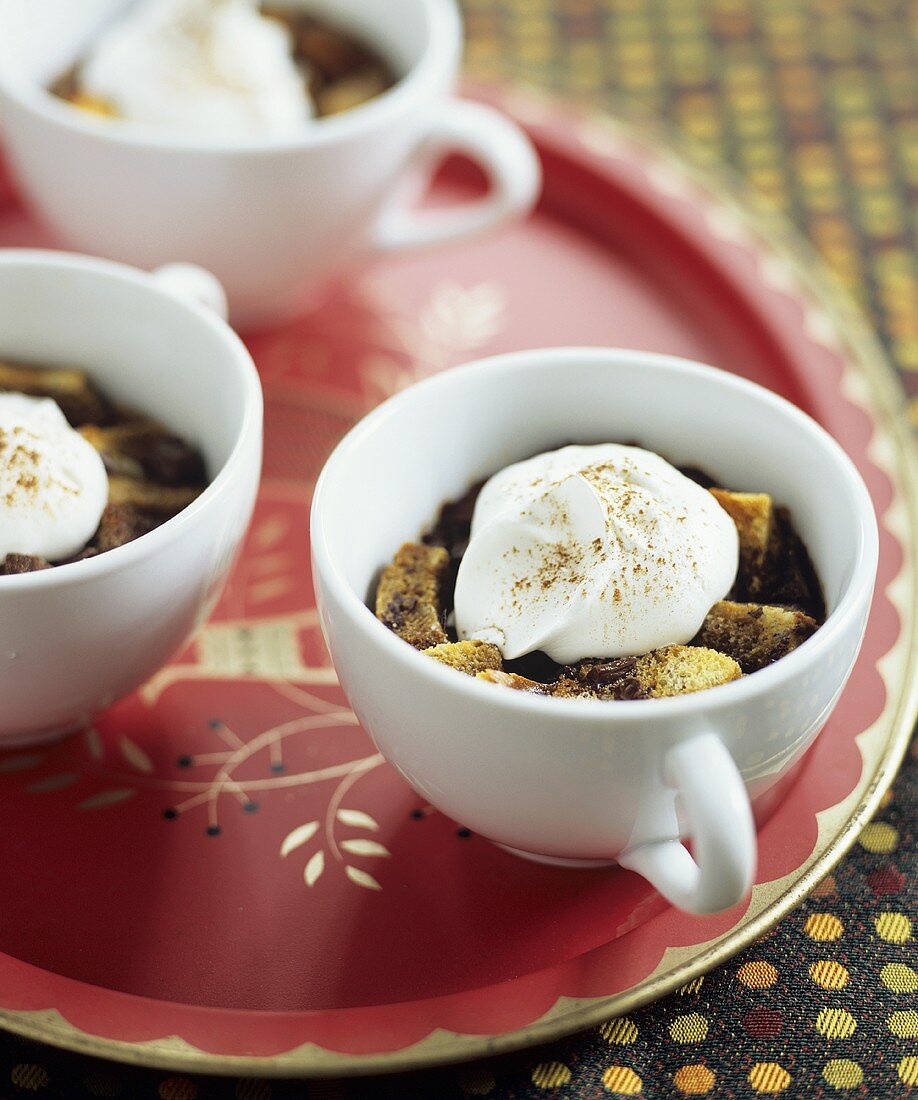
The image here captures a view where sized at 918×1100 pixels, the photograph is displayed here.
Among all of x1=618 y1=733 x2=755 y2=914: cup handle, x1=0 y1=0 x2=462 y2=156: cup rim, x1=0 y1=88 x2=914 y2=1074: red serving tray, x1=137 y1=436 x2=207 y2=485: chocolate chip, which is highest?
x1=0 y1=0 x2=462 y2=156: cup rim

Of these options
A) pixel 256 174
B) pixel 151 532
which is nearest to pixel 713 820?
pixel 151 532

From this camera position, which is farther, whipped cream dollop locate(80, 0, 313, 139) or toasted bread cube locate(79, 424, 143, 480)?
whipped cream dollop locate(80, 0, 313, 139)

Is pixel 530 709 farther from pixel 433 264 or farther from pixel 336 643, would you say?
pixel 433 264

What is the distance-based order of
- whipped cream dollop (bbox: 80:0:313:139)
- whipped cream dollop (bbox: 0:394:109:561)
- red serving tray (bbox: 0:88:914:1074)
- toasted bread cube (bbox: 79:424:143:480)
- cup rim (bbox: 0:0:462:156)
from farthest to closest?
1. whipped cream dollop (bbox: 80:0:313:139)
2. cup rim (bbox: 0:0:462:156)
3. toasted bread cube (bbox: 79:424:143:480)
4. whipped cream dollop (bbox: 0:394:109:561)
5. red serving tray (bbox: 0:88:914:1074)

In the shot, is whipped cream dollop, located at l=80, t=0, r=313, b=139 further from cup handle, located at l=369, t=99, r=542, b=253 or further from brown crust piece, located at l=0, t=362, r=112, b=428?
brown crust piece, located at l=0, t=362, r=112, b=428

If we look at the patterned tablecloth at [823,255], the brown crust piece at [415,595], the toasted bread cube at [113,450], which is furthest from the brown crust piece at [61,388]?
the patterned tablecloth at [823,255]

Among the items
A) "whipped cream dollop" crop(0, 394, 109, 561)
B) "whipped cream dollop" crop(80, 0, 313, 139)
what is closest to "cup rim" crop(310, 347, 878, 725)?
"whipped cream dollop" crop(0, 394, 109, 561)

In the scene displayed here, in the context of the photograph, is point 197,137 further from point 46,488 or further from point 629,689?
point 629,689
